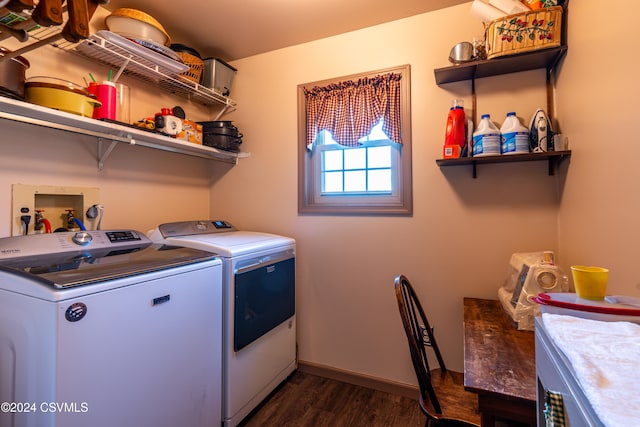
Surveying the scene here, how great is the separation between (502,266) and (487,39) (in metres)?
1.26

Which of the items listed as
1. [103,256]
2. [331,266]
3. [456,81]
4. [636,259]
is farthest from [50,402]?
[456,81]

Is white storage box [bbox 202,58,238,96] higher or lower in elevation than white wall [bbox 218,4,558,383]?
higher

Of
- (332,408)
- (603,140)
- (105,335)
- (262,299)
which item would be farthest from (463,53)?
(332,408)

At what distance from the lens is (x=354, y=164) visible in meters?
2.20

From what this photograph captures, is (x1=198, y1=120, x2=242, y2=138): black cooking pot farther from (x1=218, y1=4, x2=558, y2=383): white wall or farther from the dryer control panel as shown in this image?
the dryer control panel

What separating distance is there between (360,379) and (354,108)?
188cm

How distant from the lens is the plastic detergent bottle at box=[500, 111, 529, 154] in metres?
1.50

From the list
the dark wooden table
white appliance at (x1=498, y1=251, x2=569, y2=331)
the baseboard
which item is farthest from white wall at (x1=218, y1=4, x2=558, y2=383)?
the dark wooden table

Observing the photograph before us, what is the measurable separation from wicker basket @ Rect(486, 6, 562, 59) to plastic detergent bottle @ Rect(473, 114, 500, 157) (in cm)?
36

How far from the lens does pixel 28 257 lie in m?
1.24

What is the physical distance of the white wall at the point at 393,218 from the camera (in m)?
1.71

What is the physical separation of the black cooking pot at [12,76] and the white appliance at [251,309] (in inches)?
35.1

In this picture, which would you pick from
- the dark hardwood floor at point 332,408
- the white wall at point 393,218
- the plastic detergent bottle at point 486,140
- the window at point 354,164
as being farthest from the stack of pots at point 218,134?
the dark hardwood floor at point 332,408

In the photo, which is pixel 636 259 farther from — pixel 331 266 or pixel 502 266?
pixel 331 266
